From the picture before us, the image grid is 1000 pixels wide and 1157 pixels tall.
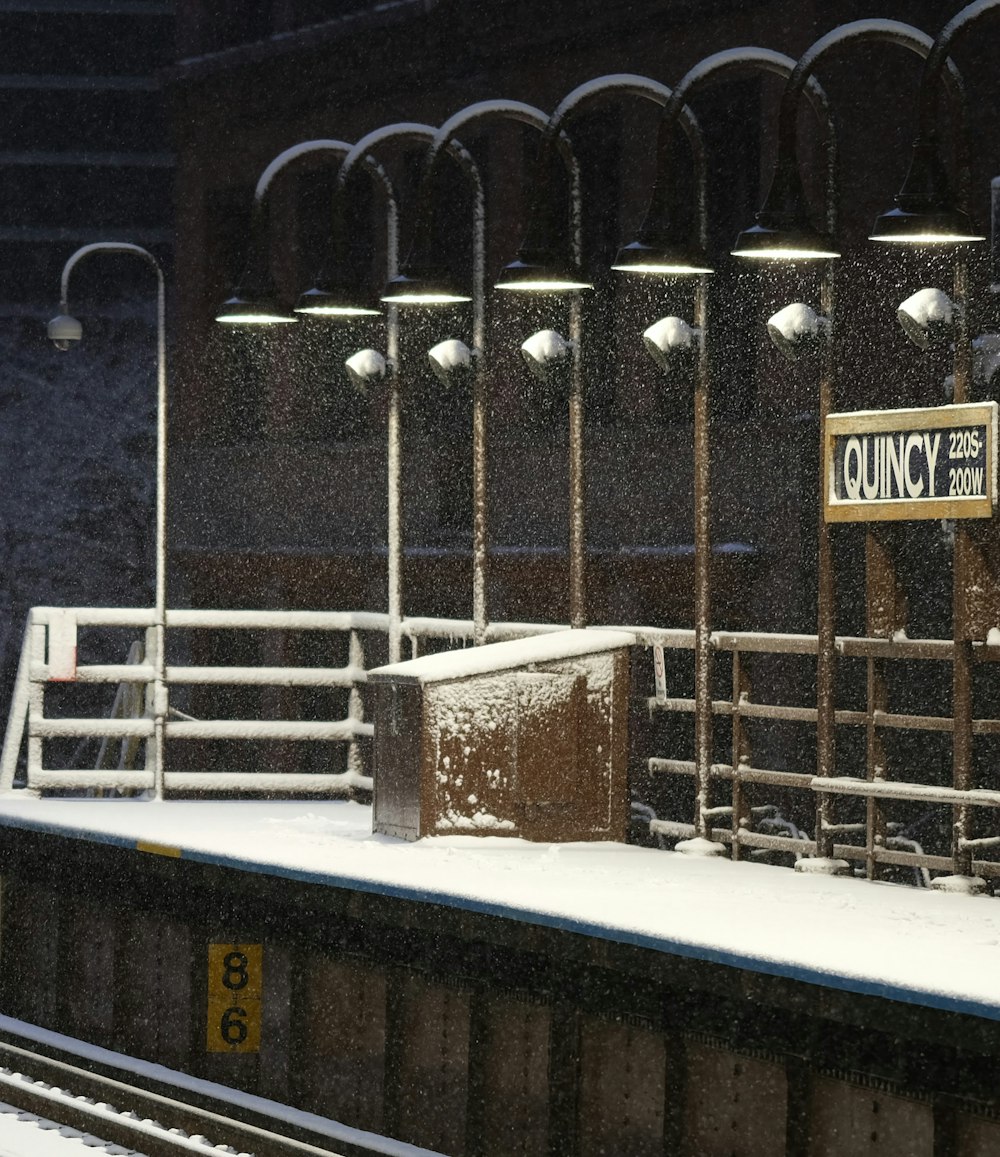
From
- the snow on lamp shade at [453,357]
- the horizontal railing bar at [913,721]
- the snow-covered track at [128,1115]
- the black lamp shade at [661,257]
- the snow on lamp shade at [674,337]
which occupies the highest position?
the black lamp shade at [661,257]

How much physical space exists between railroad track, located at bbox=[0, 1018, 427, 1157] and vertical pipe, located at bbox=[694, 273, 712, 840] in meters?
2.04

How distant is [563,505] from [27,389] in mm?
12088

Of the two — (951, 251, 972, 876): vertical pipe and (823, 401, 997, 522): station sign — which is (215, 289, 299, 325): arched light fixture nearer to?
(823, 401, 997, 522): station sign

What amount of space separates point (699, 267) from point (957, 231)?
1477mm

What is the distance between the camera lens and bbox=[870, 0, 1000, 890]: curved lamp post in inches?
338

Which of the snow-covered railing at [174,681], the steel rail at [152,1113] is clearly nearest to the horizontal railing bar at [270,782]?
the snow-covered railing at [174,681]

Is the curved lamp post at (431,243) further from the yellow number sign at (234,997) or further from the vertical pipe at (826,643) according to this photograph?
the yellow number sign at (234,997)

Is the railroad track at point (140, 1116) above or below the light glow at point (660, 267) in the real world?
below

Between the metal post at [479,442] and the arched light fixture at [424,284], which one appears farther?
the metal post at [479,442]

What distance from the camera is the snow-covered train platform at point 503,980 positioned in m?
7.61

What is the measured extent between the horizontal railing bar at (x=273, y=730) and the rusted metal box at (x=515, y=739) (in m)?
2.00

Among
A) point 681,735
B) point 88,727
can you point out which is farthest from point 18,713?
point 681,735

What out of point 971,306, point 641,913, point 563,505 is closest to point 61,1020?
point 641,913

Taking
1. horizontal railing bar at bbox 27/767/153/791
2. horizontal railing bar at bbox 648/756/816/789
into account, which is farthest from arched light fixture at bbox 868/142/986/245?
horizontal railing bar at bbox 27/767/153/791
